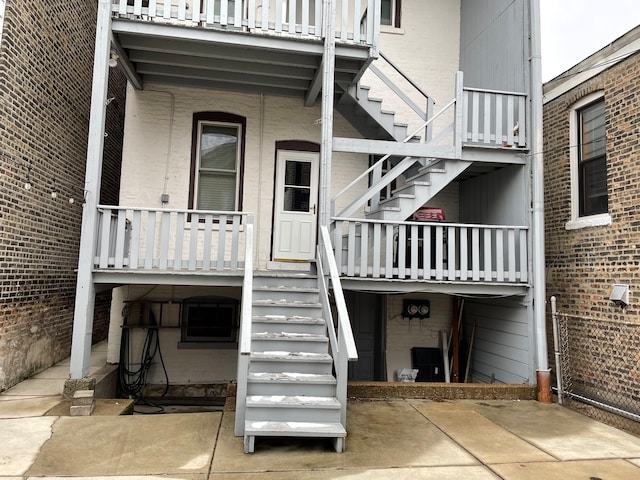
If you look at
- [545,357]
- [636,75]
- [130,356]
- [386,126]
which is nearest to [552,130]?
[636,75]

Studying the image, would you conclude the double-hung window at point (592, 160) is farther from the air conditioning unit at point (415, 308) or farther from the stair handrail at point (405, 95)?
the air conditioning unit at point (415, 308)

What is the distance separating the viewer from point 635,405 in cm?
581

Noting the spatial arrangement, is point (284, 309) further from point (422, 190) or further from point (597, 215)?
point (597, 215)

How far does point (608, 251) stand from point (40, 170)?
8.19 m

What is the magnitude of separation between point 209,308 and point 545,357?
220 inches

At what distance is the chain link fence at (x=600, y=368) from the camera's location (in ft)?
19.3

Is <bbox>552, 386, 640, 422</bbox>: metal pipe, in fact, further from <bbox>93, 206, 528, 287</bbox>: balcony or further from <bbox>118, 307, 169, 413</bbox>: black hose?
<bbox>118, 307, 169, 413</bbox>: black hose

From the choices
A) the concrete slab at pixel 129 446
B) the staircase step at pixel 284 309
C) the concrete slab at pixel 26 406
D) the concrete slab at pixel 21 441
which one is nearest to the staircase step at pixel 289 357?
the staircase step at pixel 284 309

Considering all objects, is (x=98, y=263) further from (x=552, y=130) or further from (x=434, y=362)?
(x=552, y=130)

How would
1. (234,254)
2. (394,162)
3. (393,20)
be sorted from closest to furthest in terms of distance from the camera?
(234,254) → (394,162) → (393,20)

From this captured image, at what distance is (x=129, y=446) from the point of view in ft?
14.1

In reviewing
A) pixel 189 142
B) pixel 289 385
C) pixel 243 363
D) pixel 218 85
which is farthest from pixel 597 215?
pixel 189 142

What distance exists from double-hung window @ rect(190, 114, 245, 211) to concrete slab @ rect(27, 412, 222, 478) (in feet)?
13.7

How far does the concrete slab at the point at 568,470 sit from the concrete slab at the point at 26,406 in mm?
4815
